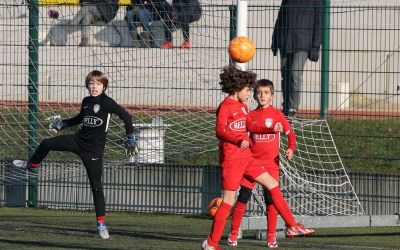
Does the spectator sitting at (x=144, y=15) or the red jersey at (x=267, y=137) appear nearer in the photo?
the red jersey at (x=267, y=137)

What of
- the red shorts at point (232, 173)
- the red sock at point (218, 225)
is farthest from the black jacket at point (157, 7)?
the red sock at point (218, 225)

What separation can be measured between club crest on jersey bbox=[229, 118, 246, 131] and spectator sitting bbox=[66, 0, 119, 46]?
14.0ft

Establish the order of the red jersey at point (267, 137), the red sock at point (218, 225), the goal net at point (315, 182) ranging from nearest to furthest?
the red sock at point (218, 225), the red jersey at point (267, 137), the goal net at point (315, 182)

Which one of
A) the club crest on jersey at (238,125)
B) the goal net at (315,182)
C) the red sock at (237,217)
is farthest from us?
the goal net at (315,182)

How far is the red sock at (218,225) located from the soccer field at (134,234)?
0.59 metres

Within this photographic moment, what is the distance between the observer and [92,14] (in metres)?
14.8

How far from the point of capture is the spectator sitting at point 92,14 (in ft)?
47.9

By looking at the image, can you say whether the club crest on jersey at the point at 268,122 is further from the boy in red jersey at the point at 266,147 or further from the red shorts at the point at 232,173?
the red shorts at the point at 232,173

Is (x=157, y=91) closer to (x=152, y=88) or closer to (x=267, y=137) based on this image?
(x=152, y=88)

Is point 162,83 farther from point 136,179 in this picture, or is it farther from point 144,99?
point 136,179

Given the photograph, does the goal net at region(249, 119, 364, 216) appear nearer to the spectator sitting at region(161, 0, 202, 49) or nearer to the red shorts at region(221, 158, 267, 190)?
the spectator sitting at region(161, 0, 202, 49)

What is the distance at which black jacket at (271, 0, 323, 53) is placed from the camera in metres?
14.2

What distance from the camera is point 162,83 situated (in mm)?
14469

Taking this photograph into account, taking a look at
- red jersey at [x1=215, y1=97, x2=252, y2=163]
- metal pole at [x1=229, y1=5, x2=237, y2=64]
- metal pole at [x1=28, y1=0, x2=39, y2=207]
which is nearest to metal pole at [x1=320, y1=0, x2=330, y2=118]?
metal pole at [x1=229, y1=5, x2=237, y2=64]
